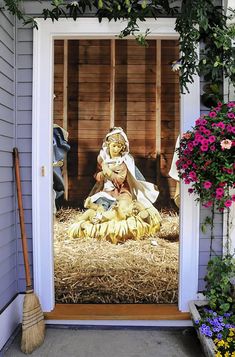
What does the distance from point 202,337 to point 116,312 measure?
2.13ft

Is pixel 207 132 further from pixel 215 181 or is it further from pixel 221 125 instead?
pixel 215 181

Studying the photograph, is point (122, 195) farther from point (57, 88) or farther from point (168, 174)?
point (57, 88)

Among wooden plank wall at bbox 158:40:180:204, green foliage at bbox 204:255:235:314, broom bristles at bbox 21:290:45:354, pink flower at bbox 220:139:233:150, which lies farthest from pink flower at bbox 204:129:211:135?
broom bristles at bbox 21:290:45:354

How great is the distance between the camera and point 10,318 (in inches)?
88.9

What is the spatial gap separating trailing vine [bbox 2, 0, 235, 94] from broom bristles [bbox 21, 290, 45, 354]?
1734mm

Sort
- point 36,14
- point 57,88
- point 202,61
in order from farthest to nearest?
point 57,88 < point 36,14 < point 202,61

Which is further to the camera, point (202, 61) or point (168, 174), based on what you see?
point (168, 174)

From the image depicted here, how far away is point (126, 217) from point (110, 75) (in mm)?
1137

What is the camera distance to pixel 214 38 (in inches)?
86.3

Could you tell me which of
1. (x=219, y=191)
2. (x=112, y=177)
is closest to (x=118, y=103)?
(x=112, y=177)

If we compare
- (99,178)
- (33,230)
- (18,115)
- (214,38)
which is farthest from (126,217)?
(214,38)

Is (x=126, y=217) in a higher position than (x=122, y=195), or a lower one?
lower

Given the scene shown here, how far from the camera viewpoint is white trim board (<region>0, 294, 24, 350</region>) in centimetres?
214

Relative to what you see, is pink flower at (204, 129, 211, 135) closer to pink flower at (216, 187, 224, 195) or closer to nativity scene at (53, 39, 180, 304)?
pink flower at (216, 187, 224, 195)
